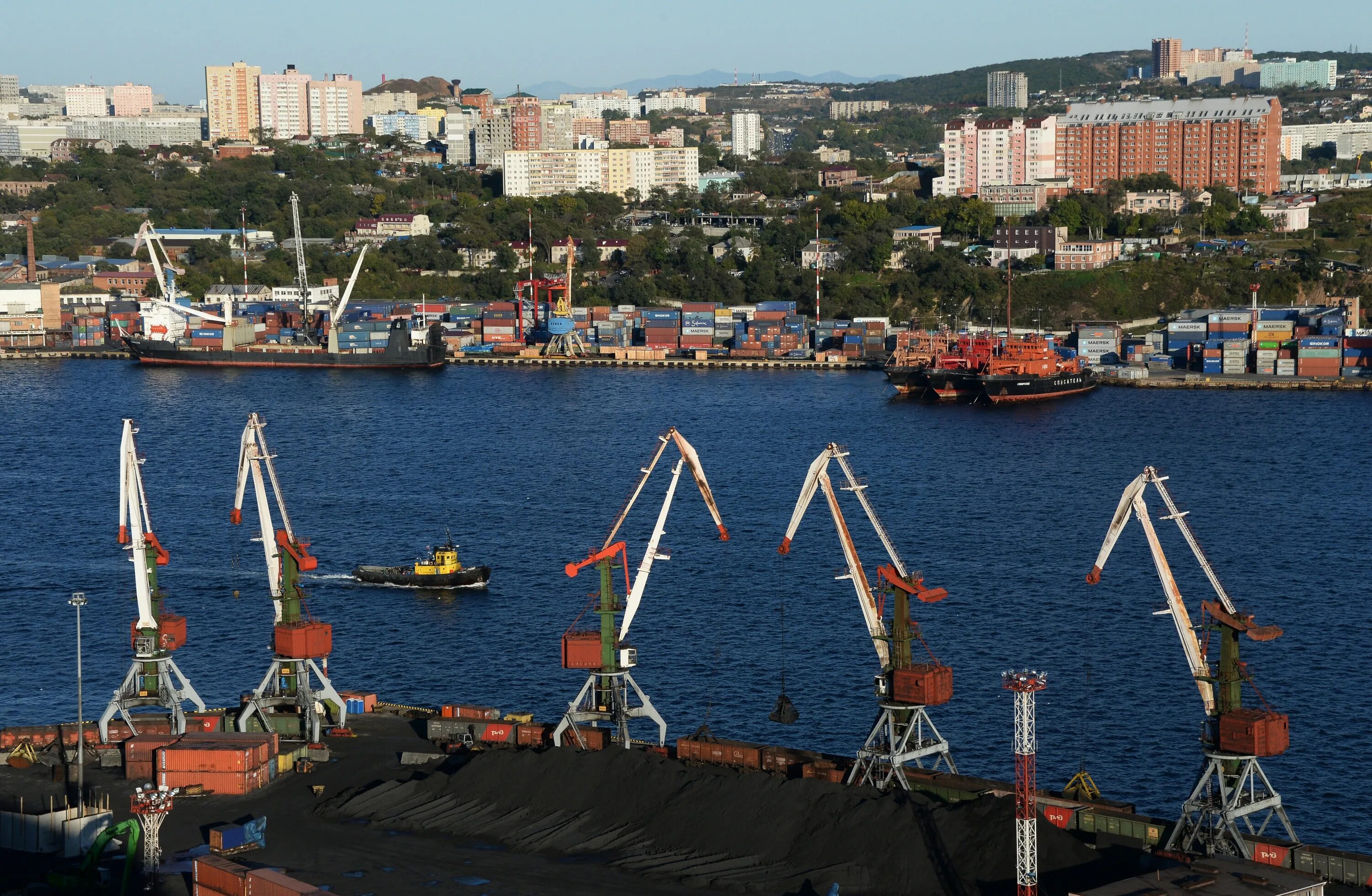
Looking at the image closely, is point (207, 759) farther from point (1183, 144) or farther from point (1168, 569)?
point (1183, 144)

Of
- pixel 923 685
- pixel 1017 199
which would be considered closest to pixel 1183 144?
pixel 1017 199

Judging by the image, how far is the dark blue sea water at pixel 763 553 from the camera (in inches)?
1164

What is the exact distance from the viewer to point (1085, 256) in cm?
9219

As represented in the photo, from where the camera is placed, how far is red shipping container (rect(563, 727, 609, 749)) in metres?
25.6

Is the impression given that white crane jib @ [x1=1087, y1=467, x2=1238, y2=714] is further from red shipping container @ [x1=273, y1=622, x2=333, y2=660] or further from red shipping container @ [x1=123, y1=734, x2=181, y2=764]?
red shipping container @ [x1=123, y1=734, x2=181, y2=764]

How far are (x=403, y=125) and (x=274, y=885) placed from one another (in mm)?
164877

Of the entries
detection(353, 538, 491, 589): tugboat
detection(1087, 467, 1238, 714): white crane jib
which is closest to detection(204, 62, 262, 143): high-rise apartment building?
detection(353, 538, 491, 589): tugboat

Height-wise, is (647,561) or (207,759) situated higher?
(647,561)

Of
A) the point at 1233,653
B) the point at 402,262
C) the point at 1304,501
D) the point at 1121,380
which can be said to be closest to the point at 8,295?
the point at 402,262

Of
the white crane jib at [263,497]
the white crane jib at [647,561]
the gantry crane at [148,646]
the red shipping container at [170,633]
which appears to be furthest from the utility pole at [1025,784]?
the red shipping container at [170,633]

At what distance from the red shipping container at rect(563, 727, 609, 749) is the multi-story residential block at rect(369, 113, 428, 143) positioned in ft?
510

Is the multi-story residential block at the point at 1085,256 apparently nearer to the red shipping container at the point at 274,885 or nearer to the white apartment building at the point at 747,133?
the red shipping container at the point at 274,885

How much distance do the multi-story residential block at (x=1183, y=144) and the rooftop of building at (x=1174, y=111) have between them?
Answer: 7 cm

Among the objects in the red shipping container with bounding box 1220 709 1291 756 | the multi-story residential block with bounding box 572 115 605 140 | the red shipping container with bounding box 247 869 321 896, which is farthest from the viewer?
the multi-story residential block with bounding box 572 115 605 140
